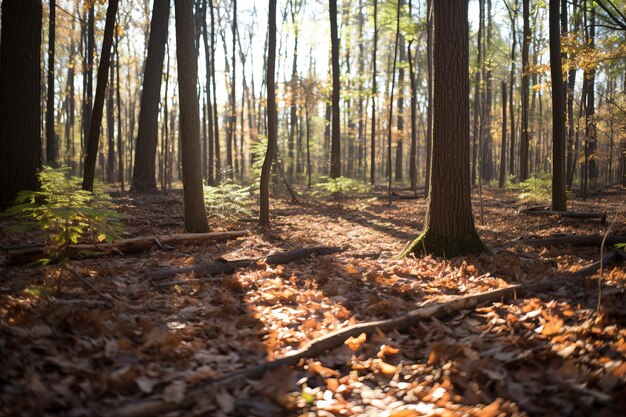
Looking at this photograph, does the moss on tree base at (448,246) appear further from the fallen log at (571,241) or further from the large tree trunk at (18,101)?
the large tree trunk at (18,101)

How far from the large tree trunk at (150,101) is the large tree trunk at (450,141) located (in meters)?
12.0

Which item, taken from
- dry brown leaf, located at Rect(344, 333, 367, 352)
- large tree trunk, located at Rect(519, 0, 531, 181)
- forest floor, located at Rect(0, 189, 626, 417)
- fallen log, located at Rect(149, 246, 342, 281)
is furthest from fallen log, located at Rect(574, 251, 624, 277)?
large tree trunk, located at Rect(519, 0, 531, 181)

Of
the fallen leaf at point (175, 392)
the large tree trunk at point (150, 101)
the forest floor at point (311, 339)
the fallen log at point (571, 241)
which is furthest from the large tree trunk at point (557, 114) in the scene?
the large tree trunk at point (150, 101)

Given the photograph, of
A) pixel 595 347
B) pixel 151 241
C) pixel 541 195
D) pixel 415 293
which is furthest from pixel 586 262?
pixel 541 195

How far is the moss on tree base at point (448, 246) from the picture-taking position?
6.12 meters

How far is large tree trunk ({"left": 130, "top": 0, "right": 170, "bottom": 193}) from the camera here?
572 inches

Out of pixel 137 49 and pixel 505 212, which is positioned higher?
pixel 137 49

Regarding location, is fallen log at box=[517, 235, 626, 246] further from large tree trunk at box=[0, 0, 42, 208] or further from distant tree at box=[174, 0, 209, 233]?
large tree trunk at box=[0, 0, 42, 208]

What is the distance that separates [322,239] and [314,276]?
345cm

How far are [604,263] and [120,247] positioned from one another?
7658mm

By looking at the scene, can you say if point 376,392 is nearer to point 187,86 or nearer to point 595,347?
point 595,347

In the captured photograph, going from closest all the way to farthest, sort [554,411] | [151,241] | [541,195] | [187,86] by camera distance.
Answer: [554,411], [151,241], [187,86], [541,195]

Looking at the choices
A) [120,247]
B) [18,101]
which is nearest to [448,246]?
[120,247]

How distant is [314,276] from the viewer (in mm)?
5633
